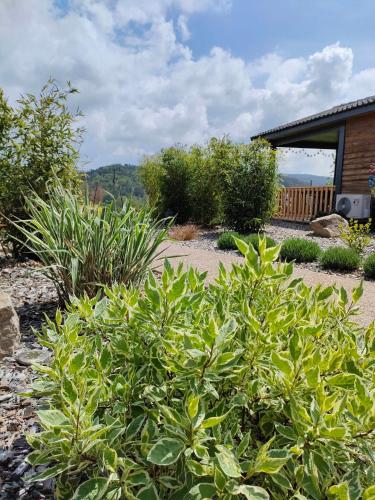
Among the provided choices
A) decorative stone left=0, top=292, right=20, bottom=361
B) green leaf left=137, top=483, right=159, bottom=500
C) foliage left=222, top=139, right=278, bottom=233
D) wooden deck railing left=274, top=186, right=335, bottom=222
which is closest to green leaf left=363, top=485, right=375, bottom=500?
green leaf left=137, top=483, right=159, bottom=500

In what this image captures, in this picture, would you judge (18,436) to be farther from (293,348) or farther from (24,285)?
(24,285)

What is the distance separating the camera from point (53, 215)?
273cm

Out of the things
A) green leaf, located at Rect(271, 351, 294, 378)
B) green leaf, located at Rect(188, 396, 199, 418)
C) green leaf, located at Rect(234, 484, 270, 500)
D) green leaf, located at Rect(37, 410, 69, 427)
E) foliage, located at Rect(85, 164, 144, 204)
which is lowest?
green leaf, located at Rect(234, 484, 270, 500)

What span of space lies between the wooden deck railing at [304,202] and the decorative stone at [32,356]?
1107cm

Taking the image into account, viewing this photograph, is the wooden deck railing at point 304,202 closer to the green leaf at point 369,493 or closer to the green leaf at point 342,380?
the green leaf at point 342,380

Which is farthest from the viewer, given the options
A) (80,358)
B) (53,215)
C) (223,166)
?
(223,166)

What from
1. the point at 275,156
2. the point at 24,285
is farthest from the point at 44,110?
the point at 275,156

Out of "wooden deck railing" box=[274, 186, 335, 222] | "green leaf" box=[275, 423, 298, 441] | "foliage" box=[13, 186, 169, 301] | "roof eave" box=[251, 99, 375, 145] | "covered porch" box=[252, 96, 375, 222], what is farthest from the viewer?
"wooden deck railing" box=[274, 186, 335, 222]

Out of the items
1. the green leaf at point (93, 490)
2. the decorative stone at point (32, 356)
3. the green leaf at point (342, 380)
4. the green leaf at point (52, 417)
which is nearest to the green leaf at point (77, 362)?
the green leaf at point (52, 417)

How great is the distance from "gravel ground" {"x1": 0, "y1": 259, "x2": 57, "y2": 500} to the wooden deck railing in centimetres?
1038

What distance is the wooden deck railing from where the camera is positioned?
42.1ft

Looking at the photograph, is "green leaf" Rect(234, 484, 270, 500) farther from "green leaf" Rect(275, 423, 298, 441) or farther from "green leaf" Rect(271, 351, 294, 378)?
"green leaf" Rect(271, 351, 294, 378)

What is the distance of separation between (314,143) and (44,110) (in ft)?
50.8

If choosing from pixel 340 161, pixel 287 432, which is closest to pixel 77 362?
pixel 287 432
